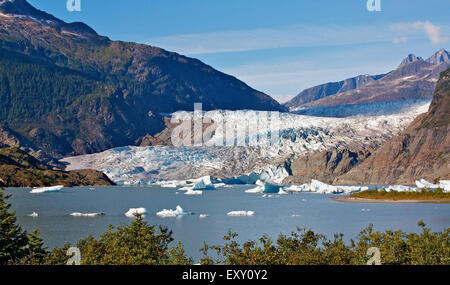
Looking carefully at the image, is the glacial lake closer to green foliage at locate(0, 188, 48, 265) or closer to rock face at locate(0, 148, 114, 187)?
green foliage at locate(0, 188, 48, 265)

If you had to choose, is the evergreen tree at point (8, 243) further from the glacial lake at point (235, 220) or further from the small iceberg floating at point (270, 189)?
the small iceberg floating at point (270, 189)

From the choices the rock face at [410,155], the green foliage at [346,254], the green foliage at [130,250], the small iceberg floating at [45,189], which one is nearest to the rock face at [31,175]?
the small iceberg floating at [45,189]

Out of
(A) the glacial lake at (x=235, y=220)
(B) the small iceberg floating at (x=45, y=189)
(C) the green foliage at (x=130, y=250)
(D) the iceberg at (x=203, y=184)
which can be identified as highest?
(C) the green foliage at (x=130, y=250)

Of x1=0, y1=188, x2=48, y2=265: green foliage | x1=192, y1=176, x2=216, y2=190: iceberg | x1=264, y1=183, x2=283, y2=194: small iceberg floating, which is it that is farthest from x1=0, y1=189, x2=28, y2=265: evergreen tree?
x1=192, y1=176, x2=216, y2=190: iceberg

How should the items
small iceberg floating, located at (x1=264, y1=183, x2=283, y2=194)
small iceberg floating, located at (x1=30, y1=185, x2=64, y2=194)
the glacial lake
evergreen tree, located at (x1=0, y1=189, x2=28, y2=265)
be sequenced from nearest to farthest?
evergreen tree, located at (x1=0, y1=189, x2=28, y2=265) < the glacial lake < small iceberg floating, located at (x1=30, y1=185, x2=64, y2=194) < small iceberg floating, located at (x1=264, y1=183, x2=283, y2=194)

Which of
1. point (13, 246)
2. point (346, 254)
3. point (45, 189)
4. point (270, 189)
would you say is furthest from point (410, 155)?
point (13, 246)
